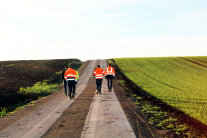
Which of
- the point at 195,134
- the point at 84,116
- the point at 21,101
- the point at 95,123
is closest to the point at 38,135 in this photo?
the point at 95,123

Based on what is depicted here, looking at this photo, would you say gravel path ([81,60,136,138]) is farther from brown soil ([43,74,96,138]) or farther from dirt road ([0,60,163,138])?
brown soil ([43,74,96,138])

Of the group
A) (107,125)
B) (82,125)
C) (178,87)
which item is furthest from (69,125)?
(178,87)

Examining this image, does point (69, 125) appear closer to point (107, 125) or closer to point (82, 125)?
point (82, 125)

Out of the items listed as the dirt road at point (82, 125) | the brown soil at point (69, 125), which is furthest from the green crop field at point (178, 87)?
the brown soil at point (69, 125)

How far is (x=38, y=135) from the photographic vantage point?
6719 mm

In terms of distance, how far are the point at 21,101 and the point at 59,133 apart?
37.1 ft

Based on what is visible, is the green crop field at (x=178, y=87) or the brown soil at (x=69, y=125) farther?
the green crop field at (x=178, y=87)

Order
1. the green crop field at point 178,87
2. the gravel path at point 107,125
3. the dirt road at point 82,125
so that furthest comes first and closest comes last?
the green crop field at point 178,87 → the dirt road at point 82,125 → the gravel path at point 107,125

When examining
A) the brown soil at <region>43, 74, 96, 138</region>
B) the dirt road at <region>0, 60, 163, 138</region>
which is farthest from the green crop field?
the brown soil at <region>43, 74, 96, 138</region>

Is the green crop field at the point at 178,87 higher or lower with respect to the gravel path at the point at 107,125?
lower

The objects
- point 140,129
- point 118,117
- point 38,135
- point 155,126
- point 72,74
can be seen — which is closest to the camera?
point 38,135

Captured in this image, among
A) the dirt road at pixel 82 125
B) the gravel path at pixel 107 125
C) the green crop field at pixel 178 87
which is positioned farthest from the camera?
the green crop field at pixel 178 87

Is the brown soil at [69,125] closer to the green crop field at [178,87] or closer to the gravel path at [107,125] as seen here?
the gravel path at [107,125]

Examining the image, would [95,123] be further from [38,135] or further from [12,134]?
[12,134]
